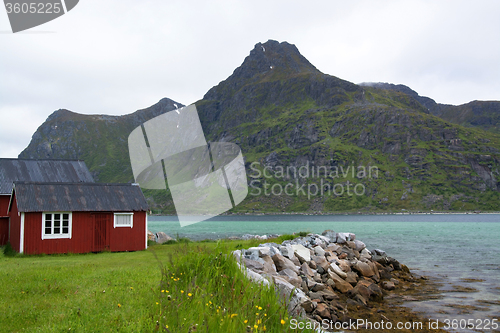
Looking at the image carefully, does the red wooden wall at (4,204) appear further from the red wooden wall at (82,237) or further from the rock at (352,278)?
the rock at (352,278)

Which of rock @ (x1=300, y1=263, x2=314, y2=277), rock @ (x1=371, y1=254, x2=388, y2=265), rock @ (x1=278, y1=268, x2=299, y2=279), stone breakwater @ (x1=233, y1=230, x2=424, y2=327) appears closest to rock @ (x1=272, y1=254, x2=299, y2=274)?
stone breakwater @ (x1=233, y1=230, x2=424, y2=327)

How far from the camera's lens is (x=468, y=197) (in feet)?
635

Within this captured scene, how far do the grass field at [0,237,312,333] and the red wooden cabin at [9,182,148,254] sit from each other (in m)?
12.6

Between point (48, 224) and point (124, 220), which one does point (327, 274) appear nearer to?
point (124, 220)

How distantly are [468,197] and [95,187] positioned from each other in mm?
208013

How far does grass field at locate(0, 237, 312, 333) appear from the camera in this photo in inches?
279

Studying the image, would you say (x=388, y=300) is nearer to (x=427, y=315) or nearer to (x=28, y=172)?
(x=427, y=315)

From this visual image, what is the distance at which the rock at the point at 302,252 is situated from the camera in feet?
64.1

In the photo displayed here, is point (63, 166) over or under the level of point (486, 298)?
over

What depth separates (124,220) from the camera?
86.9 feet

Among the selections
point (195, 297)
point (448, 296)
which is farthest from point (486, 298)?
point (195, 297)

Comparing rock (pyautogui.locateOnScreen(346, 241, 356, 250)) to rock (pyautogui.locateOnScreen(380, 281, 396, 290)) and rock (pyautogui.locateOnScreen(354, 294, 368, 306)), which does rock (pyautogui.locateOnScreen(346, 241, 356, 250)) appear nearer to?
rock (pyautogui.locateOnScreen(380, 281, 396, 290))

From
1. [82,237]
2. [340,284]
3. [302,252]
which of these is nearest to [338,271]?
[340,284]

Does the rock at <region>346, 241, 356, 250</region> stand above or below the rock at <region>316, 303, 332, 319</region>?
above
